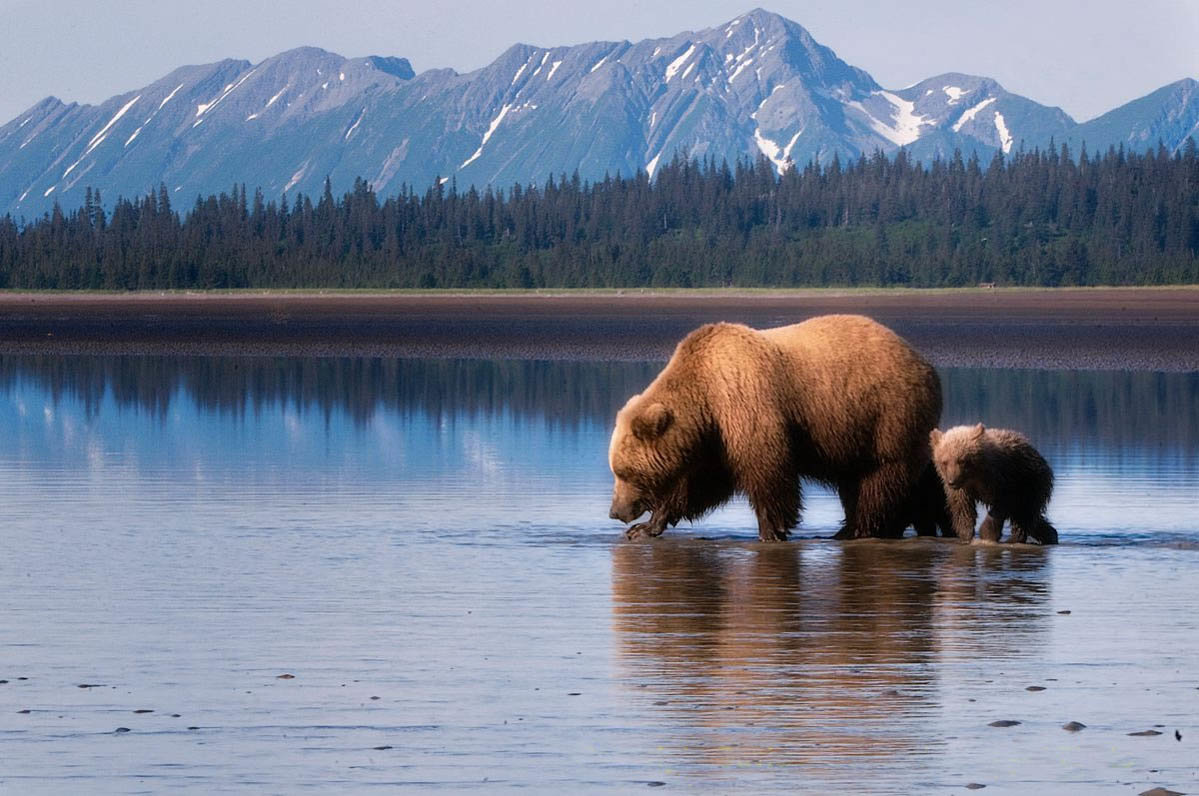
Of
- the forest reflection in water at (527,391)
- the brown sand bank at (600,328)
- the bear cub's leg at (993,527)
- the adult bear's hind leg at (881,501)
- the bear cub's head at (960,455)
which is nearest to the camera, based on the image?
the bear cub's head at (960,455)

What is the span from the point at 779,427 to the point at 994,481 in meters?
2.13

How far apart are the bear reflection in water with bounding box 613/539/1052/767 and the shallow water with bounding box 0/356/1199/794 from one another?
0.14ft

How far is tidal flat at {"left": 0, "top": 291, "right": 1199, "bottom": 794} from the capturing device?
33.7ft

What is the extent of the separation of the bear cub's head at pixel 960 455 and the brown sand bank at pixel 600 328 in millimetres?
41772

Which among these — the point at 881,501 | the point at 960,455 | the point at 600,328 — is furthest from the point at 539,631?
the point at 600,328

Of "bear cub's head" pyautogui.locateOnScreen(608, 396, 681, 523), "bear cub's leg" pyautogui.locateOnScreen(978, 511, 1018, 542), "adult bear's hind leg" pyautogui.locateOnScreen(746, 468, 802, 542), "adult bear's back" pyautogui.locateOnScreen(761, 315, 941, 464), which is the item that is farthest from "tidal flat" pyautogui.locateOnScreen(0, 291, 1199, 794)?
"adult bear's back" pyautogui.locateOnScreen(761, 315, 941, 464)

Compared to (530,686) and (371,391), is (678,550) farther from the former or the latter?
(371,391)

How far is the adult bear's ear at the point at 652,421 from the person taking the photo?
62.6 ft

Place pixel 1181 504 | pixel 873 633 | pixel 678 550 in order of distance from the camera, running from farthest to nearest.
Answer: pixel 1181 504 < pixel 678 550 < pixel 873 633

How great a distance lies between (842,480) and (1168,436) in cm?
1511

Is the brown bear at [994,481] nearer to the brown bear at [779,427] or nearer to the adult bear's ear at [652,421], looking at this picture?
the brown bear at [779,427]

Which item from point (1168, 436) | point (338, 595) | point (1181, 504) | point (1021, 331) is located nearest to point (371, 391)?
point (1168, 436)

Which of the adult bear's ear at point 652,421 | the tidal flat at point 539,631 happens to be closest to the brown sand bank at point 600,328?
the tidal flat at point 539,631

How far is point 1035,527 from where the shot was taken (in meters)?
19.4
